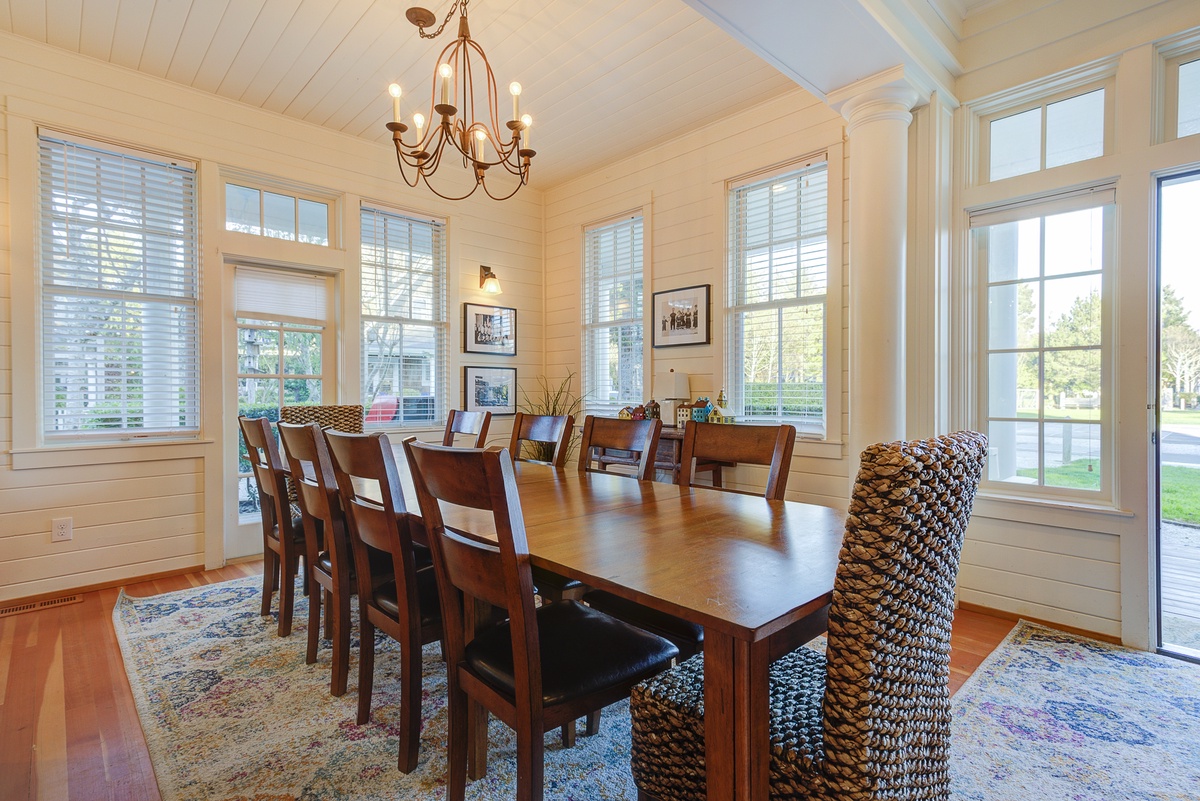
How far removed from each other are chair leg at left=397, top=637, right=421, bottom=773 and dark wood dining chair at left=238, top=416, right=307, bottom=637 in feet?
3.55

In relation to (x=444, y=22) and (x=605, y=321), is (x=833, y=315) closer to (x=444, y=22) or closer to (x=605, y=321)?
(x=605, y=321)

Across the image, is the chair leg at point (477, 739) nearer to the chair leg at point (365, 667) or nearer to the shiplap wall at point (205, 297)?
the chair leg at point (365, 667)

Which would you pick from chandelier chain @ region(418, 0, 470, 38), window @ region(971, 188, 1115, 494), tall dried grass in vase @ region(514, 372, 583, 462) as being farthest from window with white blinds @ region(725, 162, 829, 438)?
chandelier chain @ region(418, 0, 470, 38)

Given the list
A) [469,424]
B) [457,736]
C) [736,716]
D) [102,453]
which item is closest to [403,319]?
[469,424]

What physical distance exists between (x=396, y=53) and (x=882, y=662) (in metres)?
3.57

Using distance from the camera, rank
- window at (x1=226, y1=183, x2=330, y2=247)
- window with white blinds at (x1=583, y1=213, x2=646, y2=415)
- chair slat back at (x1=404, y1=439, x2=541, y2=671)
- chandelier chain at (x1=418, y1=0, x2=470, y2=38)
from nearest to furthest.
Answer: chair slat back at (x1=404, y1=439, x2=541, y2=671)
chandelier chain at (x1=418, y1=0, x2=470, y2=38)
window at (x1=226, y1=183, x2=330, y2=247)
window with white blinds at (x1=583, y1=213, x2=646, y2=415)

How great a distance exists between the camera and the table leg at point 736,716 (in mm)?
919

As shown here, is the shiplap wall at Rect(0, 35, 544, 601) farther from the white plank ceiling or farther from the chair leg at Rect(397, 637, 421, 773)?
the chair leg at Rect(397, 637, 421, 773)

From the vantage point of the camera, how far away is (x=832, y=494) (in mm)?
3367

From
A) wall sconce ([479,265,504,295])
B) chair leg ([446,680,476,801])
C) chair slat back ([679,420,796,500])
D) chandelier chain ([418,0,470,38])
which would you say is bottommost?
chair leg ([446,680,476,801])

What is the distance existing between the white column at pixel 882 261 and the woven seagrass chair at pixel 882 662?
174 centimetres

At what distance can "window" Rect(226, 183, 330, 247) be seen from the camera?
3.72 m

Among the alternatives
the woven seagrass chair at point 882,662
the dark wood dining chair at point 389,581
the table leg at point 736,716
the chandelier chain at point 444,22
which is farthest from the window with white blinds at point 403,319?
the table leg at point 736,716

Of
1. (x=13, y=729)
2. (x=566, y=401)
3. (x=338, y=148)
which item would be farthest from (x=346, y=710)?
(x=338, y=148)
